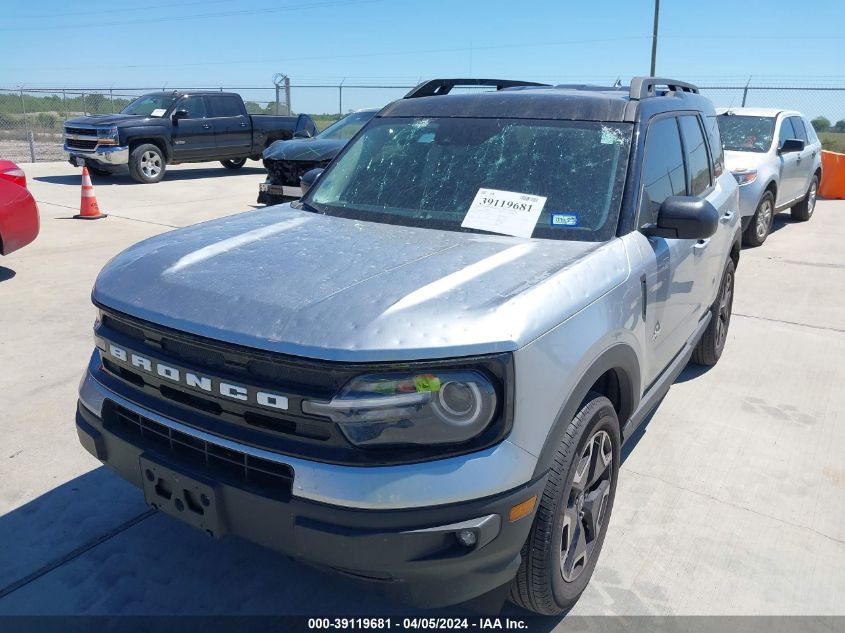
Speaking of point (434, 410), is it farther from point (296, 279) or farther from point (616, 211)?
point (616, 211)

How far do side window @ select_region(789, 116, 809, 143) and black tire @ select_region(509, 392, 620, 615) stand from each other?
9.48 m

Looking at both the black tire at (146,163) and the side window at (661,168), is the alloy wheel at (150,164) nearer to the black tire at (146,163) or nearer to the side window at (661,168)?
the black tire at (146,163)

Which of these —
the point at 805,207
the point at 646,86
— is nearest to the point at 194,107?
the point at 805,207

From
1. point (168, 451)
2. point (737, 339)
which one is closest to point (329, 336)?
point (168, 451)

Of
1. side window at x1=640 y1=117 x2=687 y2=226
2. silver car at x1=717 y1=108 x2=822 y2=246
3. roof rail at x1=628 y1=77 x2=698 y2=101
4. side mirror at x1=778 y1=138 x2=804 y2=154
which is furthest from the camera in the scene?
side mirror at x1=778 y1=138 x2=804 y2=154

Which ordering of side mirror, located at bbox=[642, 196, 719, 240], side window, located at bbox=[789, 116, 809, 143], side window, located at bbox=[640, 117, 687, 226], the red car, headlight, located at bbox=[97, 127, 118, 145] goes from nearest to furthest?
side mirror, located at bbox=[642, 196, 719, 240] < side window, located at bbox=[640, 117, 687, 226] < the red car < side window, located at bbox=[789, 116, 809, 143] < headlight, located at bbox=[97, 127, 118, 145]

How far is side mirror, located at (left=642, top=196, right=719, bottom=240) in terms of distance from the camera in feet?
9.61

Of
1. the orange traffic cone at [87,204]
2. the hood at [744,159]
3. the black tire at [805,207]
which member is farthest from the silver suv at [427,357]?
the black tire at [805,207]

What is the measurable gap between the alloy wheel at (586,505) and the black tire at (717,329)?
2359 millimetres

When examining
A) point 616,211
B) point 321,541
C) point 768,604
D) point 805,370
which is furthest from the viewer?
point 805,370

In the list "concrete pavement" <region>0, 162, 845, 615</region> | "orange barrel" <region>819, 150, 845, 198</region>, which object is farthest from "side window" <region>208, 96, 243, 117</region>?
"orange barrel" <region>819, 150, 845, 198</region>

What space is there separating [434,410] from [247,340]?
593 millimetres

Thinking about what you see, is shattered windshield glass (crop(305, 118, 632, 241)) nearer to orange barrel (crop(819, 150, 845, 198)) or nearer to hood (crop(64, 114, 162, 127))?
hood (crop(64, 114, 162, 127))

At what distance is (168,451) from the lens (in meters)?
2.38
